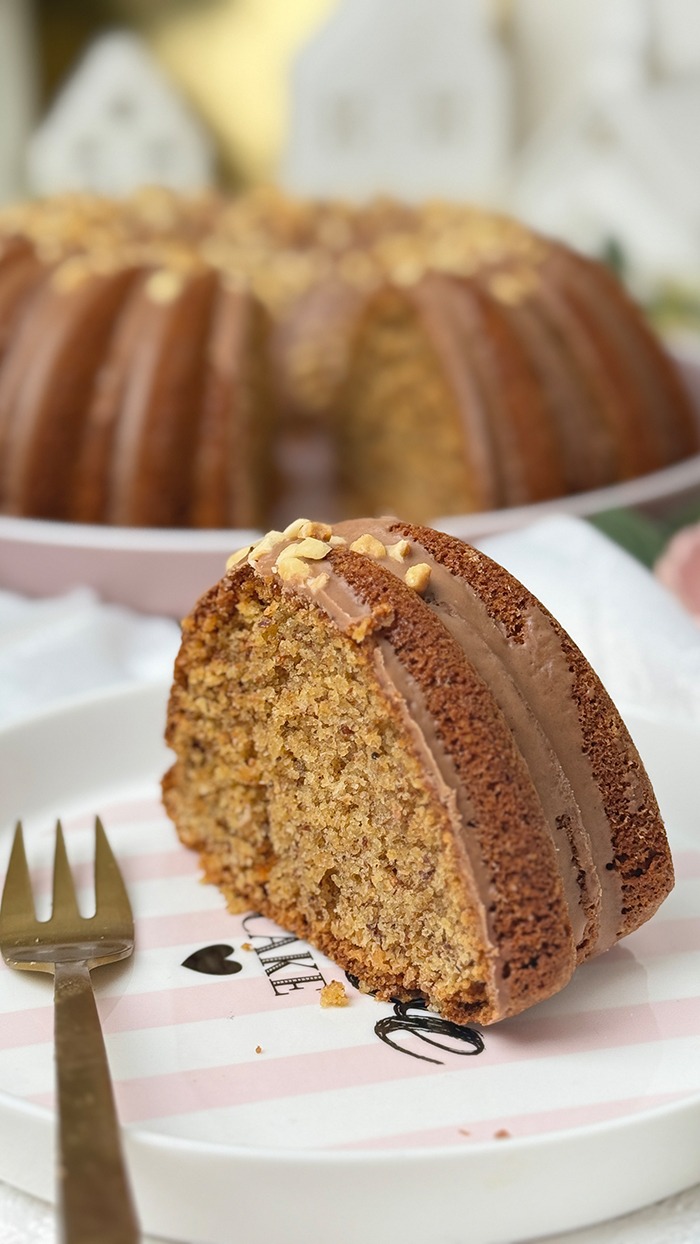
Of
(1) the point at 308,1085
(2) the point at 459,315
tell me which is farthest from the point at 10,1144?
(2) the point at 459,315

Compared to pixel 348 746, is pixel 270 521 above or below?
below

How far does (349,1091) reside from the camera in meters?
1.25

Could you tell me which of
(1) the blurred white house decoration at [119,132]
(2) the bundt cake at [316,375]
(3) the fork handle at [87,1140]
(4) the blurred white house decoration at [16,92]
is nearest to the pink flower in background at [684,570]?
(2) the bundt cake at [316,375]

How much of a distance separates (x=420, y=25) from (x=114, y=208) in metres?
2.39

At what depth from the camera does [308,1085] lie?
126 centimetres

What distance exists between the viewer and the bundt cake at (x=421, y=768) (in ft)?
4.30

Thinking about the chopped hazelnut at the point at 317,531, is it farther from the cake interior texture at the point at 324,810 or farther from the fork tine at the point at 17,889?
the fork tine at the point at 17,889

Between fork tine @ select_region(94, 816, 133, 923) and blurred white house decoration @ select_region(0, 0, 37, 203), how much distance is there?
485cm

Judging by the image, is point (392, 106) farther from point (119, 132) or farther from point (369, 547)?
point (369, 547)

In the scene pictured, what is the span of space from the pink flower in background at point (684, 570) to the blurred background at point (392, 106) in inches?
112

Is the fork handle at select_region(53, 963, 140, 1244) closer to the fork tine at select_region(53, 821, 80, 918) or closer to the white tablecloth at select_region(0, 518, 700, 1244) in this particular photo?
the fork tine at select_region(53, 821, 80, 918)

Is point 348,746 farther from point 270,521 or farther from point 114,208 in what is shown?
point 114,208

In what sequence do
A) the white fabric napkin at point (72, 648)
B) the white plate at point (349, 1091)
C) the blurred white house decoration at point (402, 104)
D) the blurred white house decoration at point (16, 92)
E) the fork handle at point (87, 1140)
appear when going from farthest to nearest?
the blurred white house decoration at point (16, 92)
the blurred white house decoration at point (402, 104)
the white fabric napkin at point (72, 648)
the white plate at point (349, 1091)
the fork handle at point (87, 1140)

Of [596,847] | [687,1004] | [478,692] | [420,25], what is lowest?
[687,1004]
